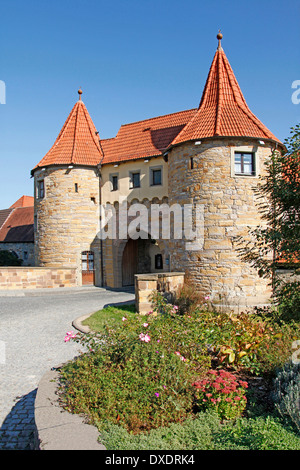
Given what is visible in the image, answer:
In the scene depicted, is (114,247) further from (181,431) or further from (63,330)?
(181,431)

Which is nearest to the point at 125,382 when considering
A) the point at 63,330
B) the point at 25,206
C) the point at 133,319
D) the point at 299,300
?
the point at 133,319

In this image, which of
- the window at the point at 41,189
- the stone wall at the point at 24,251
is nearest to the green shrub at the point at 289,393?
the window at the point at 41,189

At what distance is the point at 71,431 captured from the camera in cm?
341

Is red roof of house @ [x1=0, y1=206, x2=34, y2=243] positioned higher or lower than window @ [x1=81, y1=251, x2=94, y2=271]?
higher

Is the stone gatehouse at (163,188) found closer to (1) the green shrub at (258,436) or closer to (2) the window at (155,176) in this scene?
(2) the window at (155,176)

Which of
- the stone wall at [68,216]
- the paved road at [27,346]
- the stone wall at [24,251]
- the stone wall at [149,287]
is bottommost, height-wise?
the paved road at [27,346]

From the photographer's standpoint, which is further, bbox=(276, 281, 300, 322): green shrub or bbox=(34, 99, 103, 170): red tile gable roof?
bbox=(34, 99, 103, 170): red tile gable roof

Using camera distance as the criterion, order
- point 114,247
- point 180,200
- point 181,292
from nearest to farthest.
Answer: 1. point 181,292
2. point 180,200
3. point 114,247

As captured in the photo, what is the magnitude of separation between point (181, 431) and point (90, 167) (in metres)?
17.6

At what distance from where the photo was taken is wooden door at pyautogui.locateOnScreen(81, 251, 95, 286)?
1991cm

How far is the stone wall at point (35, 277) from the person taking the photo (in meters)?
17.3

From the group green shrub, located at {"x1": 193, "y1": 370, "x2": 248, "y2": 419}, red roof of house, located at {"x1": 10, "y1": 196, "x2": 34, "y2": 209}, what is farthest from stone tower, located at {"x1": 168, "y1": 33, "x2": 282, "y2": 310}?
red roof of house, located at {"x1": 10, "y1": 196, "x2": 34, "y2": 209}

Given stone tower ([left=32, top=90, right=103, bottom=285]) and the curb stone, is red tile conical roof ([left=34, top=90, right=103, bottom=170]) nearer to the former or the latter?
stone tower ([left=32, top=90, right=103, bottom=285])

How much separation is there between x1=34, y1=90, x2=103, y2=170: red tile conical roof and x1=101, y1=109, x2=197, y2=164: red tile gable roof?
0.68 m
